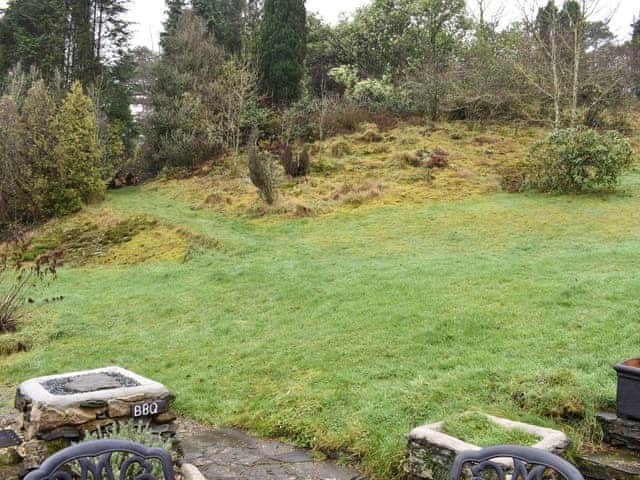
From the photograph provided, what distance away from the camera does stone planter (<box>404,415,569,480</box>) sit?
13.0 feet

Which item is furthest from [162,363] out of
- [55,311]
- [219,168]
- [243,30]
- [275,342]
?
[243,30]

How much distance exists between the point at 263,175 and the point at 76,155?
Result: 21.9ft

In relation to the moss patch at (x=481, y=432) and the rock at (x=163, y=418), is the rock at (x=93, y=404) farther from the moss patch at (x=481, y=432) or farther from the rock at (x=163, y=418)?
the moss patch at (x=481, y=432)

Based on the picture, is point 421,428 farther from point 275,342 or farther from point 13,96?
point 13,96

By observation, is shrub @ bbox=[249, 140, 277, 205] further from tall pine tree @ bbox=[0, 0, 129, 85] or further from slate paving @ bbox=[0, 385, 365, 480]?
tall pine tree @ bbox=[0, 0, 129, 85]

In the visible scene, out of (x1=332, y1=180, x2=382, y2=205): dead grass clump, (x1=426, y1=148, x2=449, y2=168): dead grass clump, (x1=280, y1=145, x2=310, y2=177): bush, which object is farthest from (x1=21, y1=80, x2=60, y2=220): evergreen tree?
(x1=426, y1=148, x2=449, y2=168): dead grass clump

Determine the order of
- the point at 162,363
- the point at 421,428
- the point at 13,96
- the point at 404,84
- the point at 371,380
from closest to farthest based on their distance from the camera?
the point at 421,428 → the point at 371,380 → the point at 162,363 → the point at 13,96 → the point at 404,84

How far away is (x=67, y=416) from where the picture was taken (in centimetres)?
432

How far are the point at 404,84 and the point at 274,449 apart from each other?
20.0 meters

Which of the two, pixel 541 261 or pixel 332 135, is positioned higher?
pixel 332 135

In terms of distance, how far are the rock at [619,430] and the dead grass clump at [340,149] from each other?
15417 millimetres

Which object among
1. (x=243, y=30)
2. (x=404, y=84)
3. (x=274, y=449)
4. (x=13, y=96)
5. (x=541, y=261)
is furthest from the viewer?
(x=243, y=30)

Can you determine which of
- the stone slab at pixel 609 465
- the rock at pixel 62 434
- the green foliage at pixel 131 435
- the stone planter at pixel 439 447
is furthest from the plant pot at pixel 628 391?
the rock at pixel 62 434

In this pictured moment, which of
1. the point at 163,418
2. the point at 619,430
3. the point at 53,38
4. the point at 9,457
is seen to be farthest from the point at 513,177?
the point at 53,38
